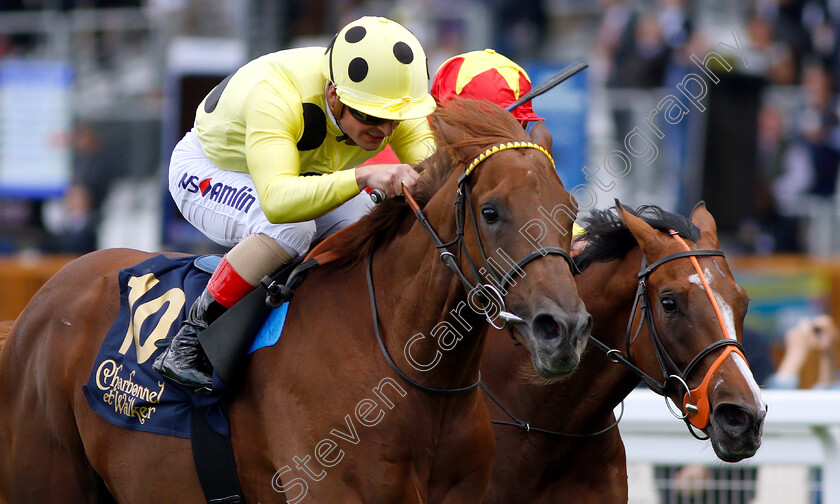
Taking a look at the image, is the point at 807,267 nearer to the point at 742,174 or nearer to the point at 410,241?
the point at 742,174

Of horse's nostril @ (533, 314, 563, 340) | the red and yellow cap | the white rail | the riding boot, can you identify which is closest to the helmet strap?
the riding boot

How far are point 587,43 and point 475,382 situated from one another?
8.60 meters

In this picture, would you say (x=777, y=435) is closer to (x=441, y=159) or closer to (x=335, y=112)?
(x=441, y=159)

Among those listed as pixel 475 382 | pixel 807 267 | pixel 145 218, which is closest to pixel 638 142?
pixel 807 267

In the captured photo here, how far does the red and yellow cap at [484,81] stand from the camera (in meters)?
4.44

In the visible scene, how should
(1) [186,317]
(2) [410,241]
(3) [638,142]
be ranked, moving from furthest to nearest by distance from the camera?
(3) [638,142] < (1) [186,317] < (2) [410,241]

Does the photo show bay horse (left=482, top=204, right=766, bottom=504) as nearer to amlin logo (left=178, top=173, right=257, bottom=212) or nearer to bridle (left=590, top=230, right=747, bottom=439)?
bridle (left=590, top=230, right=747, bottom=439)

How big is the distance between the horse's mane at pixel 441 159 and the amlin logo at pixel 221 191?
0.42 metres

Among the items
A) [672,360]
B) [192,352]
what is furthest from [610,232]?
[192,352]

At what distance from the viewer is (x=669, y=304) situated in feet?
11.6

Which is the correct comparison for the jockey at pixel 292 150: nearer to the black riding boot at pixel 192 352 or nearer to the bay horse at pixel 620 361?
the black riding boot at pixel 192 352

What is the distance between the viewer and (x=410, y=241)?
330cm

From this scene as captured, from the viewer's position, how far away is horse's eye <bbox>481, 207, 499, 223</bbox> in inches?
115

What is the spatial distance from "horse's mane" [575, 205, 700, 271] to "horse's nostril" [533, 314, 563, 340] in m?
1.15
